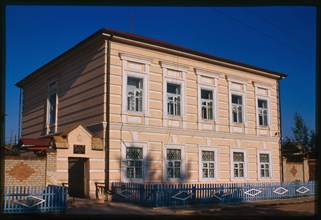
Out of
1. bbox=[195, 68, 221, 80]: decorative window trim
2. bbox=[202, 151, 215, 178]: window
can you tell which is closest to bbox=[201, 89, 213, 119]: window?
bbox=[195, 68, 221, 80]: decorative window trim

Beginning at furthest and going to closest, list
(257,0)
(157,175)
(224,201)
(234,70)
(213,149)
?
(234,70) → (213,149) → (157,175) → (224,201) → (257,0)


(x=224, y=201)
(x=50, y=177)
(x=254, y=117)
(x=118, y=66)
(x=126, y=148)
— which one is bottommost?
(x=224, y=201)

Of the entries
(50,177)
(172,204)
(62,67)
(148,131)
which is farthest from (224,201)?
(62,67)

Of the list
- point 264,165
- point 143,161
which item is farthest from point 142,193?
point 264,165

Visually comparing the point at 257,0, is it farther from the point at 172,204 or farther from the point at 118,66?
the point at 118,66

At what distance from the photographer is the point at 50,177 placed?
14.4 metres

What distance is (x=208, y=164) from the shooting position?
20.2m

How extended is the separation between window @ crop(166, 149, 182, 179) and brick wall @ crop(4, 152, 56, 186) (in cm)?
580

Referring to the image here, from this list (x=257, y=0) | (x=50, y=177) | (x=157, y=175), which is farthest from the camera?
(x=157, y=175)

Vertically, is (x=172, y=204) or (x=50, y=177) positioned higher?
(x=50, y=177)

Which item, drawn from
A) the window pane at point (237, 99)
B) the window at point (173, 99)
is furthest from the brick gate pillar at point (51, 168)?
the window pane at point (237, 99)

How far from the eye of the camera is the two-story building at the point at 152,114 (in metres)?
16.9

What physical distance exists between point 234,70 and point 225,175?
5.80 m

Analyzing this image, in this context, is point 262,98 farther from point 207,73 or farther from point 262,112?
point 207,73
